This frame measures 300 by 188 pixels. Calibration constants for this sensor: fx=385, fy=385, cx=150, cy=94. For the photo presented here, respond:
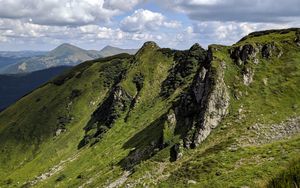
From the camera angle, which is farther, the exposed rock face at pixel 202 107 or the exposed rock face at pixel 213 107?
the exposed rock face at pixel 202 107

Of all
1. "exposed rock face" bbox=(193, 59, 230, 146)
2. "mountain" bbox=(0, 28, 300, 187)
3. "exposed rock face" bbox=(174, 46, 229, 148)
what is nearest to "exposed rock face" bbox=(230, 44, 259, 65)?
"mountain" bbox=(0, 28, 300, 187)

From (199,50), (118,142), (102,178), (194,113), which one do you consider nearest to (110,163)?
(102,178)

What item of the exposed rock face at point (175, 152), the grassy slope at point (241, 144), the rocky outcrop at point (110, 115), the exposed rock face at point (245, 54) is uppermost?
the exposed rock face at point (245, 54)

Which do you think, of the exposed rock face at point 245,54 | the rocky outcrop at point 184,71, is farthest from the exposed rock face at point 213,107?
the rocky outcrop at point 184,71

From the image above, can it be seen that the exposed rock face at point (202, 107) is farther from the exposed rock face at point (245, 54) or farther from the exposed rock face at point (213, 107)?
the exposed rock face at point (245, 54)

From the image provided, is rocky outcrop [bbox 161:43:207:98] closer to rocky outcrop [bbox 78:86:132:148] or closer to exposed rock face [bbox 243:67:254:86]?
rocky outcrop [bbox 78:86:132:148]

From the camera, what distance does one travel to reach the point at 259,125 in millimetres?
83188

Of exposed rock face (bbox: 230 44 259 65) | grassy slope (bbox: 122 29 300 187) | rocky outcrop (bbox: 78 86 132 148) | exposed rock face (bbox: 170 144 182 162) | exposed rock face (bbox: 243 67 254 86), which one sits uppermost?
exposed rock face (bbox: 230 44 259 65)

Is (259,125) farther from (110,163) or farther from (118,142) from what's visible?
(118,142)

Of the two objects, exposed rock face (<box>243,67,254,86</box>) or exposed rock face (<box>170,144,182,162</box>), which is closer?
exposed rock face (<box>170,144,182,162</box>)

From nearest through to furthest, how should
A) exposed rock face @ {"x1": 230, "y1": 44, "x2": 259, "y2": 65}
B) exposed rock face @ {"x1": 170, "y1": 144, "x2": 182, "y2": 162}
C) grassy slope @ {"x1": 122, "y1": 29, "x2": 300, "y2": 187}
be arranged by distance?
grassy slope @ {"x1": 122, "y1": 29, "x2": 300, "y2": 187} → exposed rock face @ {"x1": 170, "y1": 144, "x2": 182, "y2": 162} → exposed rock face @ {"x1": 230, "y1": 44, "x2": 259, "y2": 65}

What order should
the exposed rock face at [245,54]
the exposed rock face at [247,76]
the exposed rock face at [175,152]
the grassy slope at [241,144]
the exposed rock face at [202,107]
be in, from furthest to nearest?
1. the exposed rock face at [245,54]
2. the exposed rock face at [247,76]
3. the exposed rock face at [202,107]
4. the exposed rock face at [175,152]
5. the grassy slope at [241,144]

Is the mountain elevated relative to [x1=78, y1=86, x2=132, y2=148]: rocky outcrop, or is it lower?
elevated

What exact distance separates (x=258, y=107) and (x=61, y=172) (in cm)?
9661
